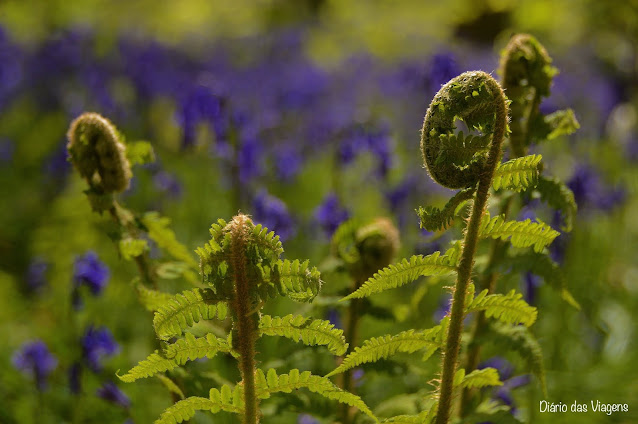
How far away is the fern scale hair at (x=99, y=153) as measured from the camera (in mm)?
1274

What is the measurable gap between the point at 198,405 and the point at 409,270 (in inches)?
16.5

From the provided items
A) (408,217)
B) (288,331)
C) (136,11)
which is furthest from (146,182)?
(136,11)

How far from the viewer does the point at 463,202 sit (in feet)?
3.54

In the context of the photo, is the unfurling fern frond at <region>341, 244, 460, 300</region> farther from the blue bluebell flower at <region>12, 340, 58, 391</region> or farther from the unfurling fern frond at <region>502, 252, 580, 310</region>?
the blue bluebell flower at <region>12, 340, 58, 391</region>

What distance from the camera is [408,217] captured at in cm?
406

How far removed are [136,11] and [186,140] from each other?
13.6 metres

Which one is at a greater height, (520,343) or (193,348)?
(520,343)

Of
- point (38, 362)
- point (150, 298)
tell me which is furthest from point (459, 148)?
point (38, 362)

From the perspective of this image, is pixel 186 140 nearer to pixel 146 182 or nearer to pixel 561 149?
pixel 146 182

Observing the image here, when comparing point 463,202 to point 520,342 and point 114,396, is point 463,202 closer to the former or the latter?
point 520,342

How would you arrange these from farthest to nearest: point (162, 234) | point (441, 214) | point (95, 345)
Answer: point (95, 345) < point (162, 234) < point (441, 214)

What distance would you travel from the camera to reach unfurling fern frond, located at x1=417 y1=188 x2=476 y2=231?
3.37 feet

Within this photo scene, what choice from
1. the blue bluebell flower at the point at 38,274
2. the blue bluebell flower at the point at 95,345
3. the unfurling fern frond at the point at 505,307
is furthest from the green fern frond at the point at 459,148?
the blue bluebell flower at the point at 38,274

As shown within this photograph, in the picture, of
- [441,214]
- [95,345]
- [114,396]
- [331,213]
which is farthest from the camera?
[331,213]
